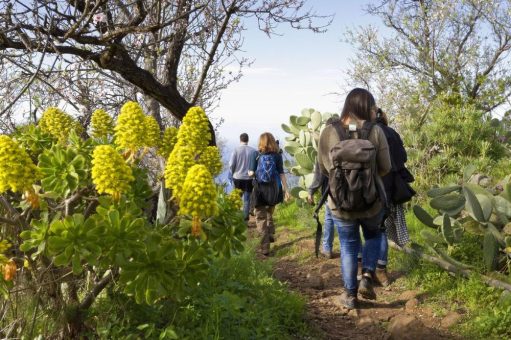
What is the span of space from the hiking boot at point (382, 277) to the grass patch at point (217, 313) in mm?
1181

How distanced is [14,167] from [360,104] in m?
2.65

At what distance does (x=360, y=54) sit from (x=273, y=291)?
13.3 m

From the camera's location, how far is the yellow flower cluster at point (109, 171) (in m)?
2.09

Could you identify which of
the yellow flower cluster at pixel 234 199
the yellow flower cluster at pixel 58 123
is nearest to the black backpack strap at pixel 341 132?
the yellow flower cluster at pixel 234 199

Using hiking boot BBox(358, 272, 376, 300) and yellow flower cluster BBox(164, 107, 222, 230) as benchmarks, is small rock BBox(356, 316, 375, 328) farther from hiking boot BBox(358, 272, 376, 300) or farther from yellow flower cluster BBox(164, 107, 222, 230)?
yellow flower cluster BBox(164, 107, 222, 230)

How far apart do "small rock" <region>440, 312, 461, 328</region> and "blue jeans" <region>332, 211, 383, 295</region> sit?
0.75 m

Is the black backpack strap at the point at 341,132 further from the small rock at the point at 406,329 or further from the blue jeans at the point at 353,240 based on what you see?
the small rock at the point at 406,329

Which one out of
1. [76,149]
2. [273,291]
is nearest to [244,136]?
[273,291]

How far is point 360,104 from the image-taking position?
386cm

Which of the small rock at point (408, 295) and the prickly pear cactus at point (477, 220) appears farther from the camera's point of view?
the small rock at point (408, 295)

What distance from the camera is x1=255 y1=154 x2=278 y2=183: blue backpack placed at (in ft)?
22.3

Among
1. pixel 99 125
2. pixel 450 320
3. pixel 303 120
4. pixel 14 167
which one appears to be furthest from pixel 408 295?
pixel 303 120

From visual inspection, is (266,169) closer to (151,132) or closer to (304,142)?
(304,142)

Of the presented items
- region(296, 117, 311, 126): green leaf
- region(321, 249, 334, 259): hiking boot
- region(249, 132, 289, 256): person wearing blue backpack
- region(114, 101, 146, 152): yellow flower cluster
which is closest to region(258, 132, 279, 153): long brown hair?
region(249, 132, 289, 256): person wearing blue backpack
